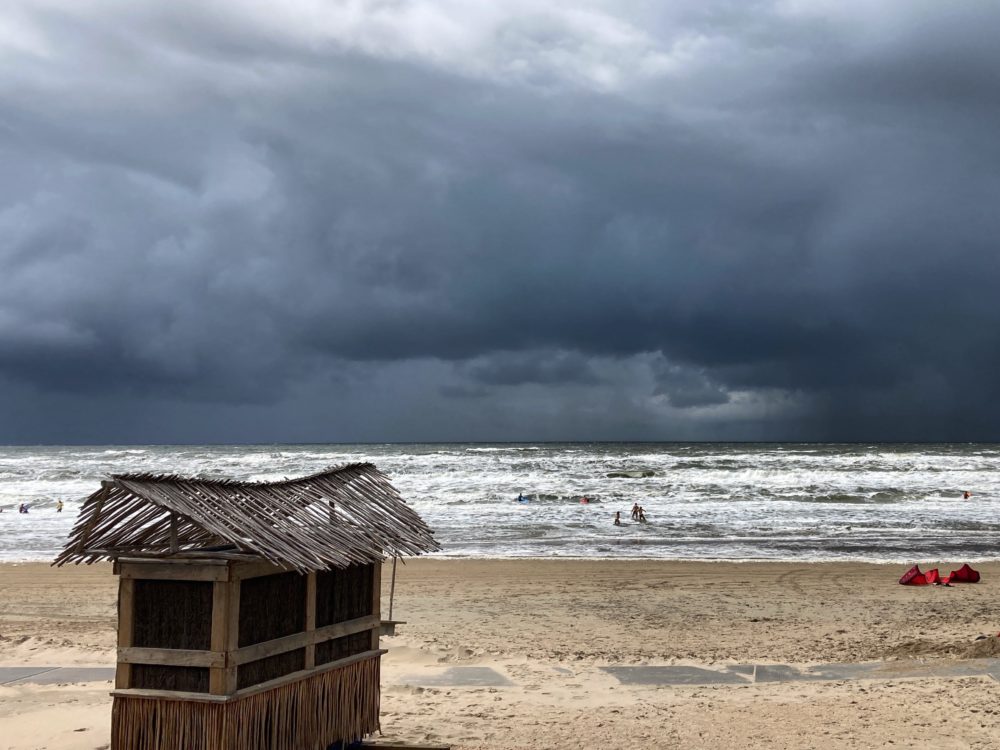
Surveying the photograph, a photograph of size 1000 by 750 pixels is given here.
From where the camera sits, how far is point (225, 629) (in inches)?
246

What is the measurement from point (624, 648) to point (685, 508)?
915 inches

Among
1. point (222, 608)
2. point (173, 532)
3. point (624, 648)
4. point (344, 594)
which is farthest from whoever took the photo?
point (624, 648)

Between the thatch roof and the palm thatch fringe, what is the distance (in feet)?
3.43

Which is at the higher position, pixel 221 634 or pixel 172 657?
pixel 221 634

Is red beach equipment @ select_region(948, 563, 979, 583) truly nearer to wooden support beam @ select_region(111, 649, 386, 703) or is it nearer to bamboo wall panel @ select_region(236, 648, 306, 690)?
bamboo wall panel @ select_region(236, 648, 306, 690)

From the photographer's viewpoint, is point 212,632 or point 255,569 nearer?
point 212,632

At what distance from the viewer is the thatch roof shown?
627 centimetres

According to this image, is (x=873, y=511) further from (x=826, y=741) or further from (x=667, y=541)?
(x=826, y=741)

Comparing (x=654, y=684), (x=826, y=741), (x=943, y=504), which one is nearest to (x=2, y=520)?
(x=654, y=684)

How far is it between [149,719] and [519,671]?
5.71m

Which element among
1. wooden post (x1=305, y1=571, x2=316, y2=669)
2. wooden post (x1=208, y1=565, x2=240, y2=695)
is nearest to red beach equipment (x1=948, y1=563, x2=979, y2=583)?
wooden post (x1=305, y1=571, x2=316, y2=669)

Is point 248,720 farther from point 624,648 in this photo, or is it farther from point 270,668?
point 624,648

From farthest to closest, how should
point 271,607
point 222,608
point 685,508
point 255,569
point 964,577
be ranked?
point 685,508 → point 964,577 → point 271,607 → point 255,569 → point 222,608

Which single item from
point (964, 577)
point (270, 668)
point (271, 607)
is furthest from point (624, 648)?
point (964, 577)
